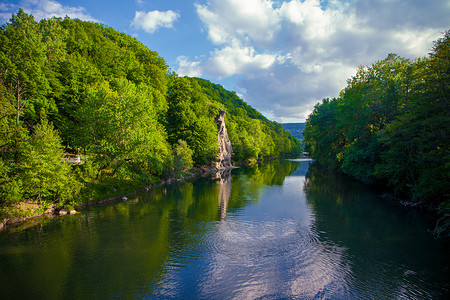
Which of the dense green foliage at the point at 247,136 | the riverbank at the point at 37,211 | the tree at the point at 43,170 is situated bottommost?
the riverbank at the point at 37,211

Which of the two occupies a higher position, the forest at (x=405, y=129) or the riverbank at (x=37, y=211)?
the forest at (x=405, y=129)

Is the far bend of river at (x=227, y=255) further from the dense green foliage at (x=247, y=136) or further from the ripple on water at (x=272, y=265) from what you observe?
the dense green foliage at (x=247, y=136)

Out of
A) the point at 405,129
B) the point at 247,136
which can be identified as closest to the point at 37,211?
the point at 405,129

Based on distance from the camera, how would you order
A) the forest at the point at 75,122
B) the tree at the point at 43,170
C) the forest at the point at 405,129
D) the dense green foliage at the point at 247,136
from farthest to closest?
→ 1. the dense green foliage at the point at 247,136
2. the forest at the point at 75,122
3. the tree at the point at 43,170
4. the forest at the point at 405,129

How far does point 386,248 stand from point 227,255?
1048 cm

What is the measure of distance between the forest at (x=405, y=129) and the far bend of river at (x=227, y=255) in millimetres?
3718

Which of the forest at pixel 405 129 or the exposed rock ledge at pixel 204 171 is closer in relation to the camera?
the forest at pixel 405 129

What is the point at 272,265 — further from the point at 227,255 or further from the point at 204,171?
the point at 204,171

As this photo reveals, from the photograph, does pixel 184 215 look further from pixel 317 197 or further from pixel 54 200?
pixel 317 197

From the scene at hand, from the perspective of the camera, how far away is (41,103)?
32.4 m

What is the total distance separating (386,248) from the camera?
16531mm

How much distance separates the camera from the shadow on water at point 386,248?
40.0 feet

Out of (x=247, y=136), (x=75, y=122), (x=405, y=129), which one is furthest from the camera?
(x=247, y=136)

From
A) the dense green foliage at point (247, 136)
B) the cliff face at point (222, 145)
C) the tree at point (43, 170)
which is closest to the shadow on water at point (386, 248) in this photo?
the tree at point (43, 170)
